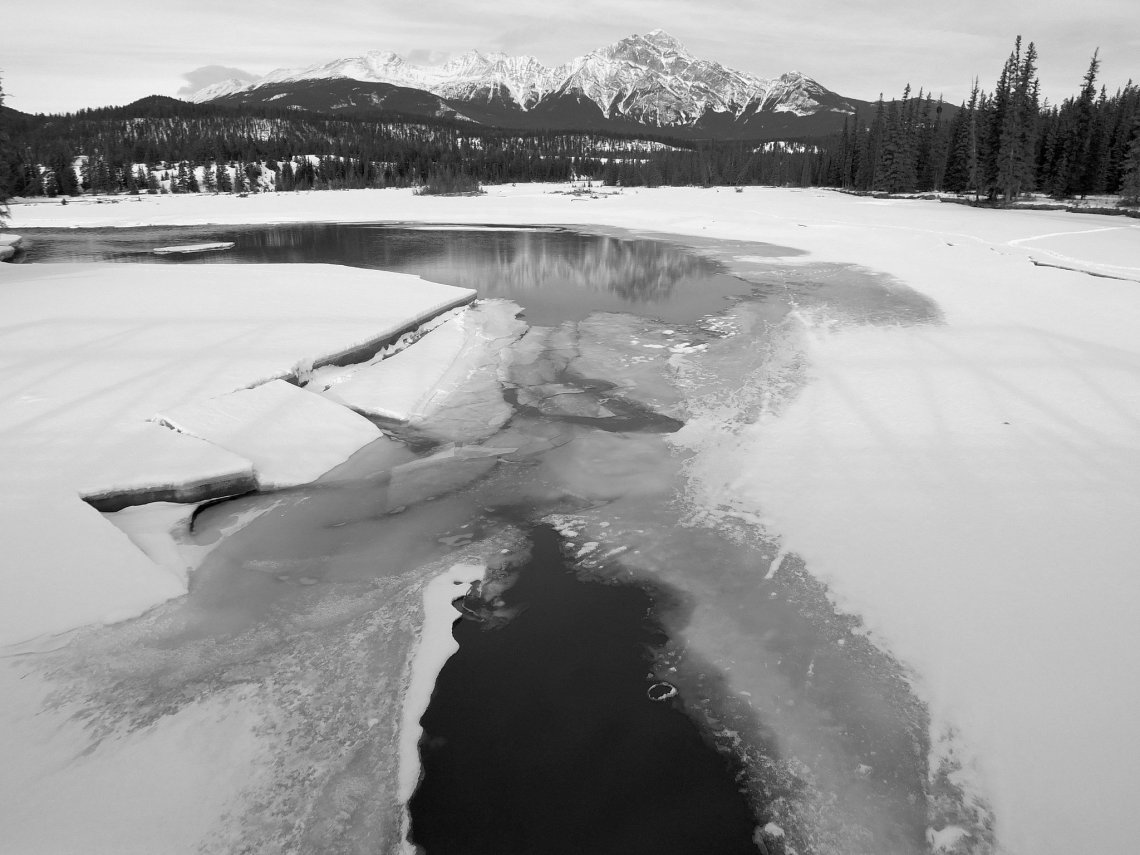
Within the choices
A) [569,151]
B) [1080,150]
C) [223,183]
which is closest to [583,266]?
[1080,150]

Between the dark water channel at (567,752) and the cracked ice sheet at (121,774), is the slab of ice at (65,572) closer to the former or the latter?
the cracked ice sheet at (121,774)

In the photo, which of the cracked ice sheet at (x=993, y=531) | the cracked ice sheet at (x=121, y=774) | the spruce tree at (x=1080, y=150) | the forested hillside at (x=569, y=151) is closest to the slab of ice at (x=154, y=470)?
the cracked ice sheet at (x=121, y=774)

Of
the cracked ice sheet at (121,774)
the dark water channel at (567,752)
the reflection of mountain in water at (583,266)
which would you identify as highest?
the reflection of mountain in water at (583,266)

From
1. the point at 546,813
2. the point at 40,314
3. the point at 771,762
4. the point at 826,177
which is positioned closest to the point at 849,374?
the point at 771,762

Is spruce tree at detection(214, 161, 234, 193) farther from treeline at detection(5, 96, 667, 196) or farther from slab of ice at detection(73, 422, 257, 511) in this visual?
slab of ice at detection(73, 422, 257, 511)

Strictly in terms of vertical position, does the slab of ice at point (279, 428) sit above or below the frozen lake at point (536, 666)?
above

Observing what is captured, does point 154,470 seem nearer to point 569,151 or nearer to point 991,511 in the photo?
point 991,511
